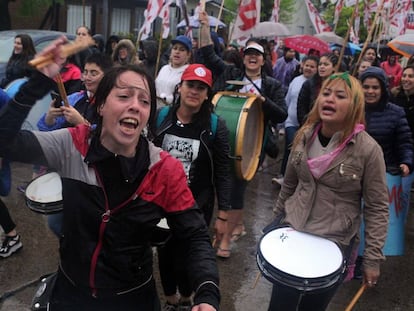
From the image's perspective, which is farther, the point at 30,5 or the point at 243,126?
the point at 30,5

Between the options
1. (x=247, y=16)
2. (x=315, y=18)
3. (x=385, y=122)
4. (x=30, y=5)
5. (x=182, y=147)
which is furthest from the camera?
(x=30, y=5)

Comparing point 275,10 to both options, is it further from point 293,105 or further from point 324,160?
point 324,160

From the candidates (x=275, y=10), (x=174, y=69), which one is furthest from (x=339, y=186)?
(x=275, y=10)

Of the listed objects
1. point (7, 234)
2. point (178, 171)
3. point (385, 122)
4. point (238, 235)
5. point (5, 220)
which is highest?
point (178, 171)

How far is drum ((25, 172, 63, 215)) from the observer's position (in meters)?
2.88

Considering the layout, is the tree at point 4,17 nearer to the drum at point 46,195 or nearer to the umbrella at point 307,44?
the umbrella at point 307,44

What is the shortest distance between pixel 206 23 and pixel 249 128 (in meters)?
1.25

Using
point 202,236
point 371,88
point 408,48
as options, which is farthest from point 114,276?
point 408,48

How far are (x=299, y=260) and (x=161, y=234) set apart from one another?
3.05ft

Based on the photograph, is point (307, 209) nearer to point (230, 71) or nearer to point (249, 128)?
point (249, 128)

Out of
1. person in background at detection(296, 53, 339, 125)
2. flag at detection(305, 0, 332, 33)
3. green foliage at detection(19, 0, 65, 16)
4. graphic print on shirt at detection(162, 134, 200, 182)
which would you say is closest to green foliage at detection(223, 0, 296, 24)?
green foliage at detection(19, 0, 65, 16)

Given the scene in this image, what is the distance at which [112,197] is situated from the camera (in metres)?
1.86

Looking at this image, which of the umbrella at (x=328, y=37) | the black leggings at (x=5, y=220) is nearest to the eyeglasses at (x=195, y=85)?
the black leggings at (x=5, y=220)

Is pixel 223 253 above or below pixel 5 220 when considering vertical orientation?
below
